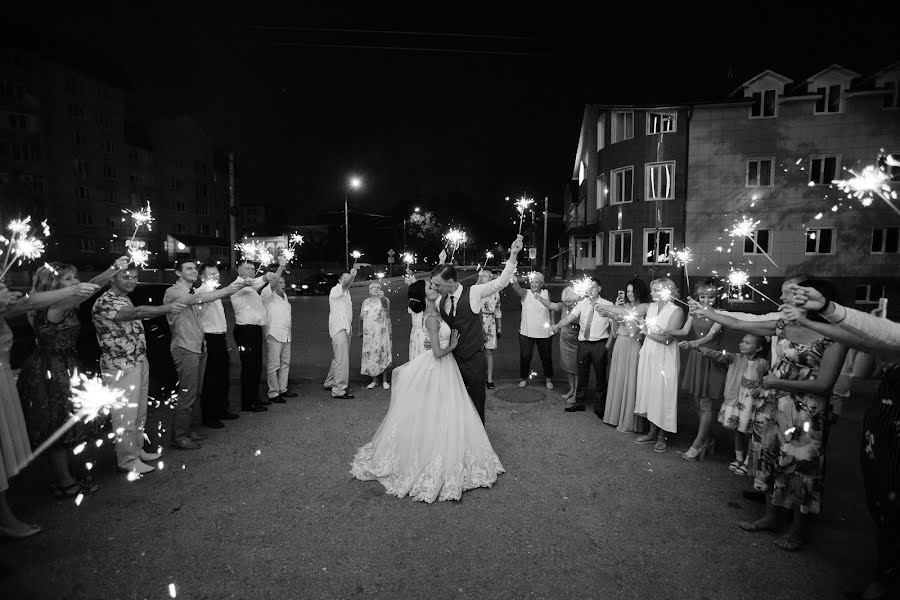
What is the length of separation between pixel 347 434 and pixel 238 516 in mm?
2084

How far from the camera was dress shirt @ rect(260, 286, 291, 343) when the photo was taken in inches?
294

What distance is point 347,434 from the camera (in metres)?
6.17

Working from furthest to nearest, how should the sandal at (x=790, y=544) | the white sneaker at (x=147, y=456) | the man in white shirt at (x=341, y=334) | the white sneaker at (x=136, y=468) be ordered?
the man in white shirt at (x=341, y=334)
the white sneaker at (x=147, y=456)
the white sneaker at (x=136, y=468)
the sandal at (x=790, y=544)

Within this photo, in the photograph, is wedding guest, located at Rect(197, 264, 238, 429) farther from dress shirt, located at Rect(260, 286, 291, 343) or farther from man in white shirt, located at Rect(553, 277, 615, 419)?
man in white shirt, located at Rect(553, 277, 615, 419)

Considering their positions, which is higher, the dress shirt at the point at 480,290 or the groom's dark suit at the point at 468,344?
the dress shirt at the point at 480,290

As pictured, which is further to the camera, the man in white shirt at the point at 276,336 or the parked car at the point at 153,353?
the man in white shirt at the point at 276,336

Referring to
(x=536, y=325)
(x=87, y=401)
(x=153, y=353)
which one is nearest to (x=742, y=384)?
(x=536, y=325)

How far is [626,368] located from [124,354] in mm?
5932

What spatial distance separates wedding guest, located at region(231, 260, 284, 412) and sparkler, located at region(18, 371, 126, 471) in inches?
85.7

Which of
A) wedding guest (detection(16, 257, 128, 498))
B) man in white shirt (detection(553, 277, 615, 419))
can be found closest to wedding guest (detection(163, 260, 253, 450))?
wedding guest (detection(16, 257, 128, 498))

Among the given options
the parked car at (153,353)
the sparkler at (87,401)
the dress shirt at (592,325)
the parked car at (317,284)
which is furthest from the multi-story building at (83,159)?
the dress shirt at (592,325)

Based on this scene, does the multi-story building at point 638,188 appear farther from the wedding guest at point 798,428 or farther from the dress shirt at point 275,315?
the wedding guest at point 798,428

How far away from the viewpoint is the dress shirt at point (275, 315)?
747 cm

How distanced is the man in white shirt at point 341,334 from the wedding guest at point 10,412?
422cm
